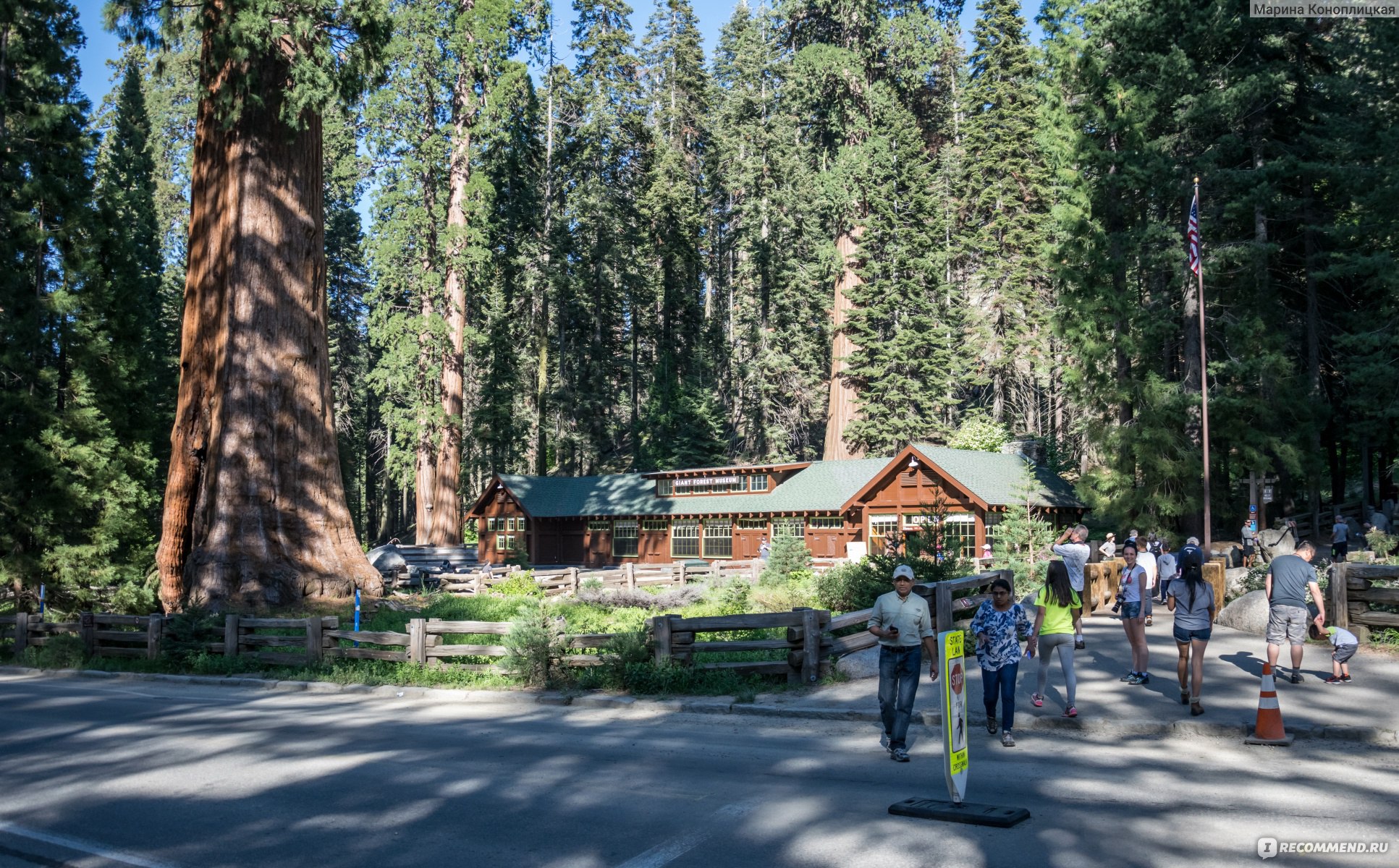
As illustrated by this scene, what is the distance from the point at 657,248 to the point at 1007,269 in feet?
74.5

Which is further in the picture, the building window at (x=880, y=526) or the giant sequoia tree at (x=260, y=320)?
the building window at (x=880, y=526)

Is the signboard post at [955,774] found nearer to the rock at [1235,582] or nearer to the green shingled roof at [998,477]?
the rock at [1235,582]

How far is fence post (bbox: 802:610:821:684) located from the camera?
1320 centimetres

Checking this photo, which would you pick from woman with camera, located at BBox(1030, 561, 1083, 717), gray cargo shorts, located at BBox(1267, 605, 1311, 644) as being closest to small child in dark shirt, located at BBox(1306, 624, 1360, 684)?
gray cargo shorts, located at BBox(1267, 605, 1311, 644)

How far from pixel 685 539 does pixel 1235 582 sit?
93.2 feet

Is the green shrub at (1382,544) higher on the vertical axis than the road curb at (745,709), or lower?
higher

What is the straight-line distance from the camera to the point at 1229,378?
37562 mm

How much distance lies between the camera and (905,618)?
9.61 m

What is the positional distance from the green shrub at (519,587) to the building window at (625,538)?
56.2ft

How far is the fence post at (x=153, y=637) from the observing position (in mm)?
18000

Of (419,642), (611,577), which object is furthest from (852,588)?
(611,577)

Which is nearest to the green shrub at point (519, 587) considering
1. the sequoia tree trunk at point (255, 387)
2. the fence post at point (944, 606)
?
the sequoia tree trunk at point (255, 387)

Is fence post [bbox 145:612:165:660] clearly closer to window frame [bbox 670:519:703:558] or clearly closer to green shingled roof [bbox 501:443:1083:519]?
green shingled roof [bbox 501:443:1083:519]

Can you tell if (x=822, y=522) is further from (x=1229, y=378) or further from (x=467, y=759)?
(x=467, y=759)
